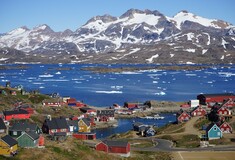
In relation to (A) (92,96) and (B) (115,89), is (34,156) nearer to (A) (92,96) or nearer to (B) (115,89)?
(A) (92,96)

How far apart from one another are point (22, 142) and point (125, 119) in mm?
42957

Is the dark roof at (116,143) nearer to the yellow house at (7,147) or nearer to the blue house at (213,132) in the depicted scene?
the yellow house at (7,147)

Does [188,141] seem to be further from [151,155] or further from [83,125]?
[83,125]

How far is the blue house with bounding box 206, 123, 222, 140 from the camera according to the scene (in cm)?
5009

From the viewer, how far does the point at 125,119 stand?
264ft

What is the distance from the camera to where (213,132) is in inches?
1977

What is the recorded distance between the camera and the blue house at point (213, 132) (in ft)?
164

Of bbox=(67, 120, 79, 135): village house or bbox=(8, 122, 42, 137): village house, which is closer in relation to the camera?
bbox=(8, 122, 42, 137): village house

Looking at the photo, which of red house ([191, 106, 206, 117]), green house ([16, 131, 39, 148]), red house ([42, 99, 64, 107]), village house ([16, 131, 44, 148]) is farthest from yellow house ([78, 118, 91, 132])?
green house ([16, 131, 39, 148])

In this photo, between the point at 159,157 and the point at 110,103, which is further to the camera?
the point at 110,103

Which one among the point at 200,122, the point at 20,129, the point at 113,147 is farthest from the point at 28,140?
the point at 200,122

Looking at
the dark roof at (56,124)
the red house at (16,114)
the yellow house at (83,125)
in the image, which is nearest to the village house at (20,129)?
the dark roof at (56,124)

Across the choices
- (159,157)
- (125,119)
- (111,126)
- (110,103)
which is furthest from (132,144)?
(110,103)

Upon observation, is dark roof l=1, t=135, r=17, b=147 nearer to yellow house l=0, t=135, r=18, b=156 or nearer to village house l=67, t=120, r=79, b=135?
yellow house l=0, t=135, r=18, b=156
